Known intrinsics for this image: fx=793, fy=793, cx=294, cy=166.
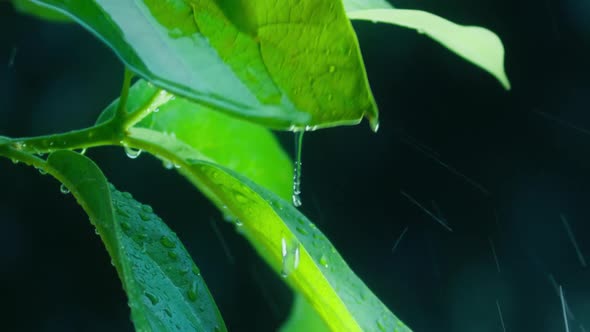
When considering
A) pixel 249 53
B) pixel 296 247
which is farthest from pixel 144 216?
pixel 249 53

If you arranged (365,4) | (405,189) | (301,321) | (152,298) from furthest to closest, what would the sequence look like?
(405,189) → (301,321) → (365,4) → (152,298)

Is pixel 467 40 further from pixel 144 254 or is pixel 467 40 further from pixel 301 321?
pixel 301 321

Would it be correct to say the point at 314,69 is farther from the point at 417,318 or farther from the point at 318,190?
the point at 417,318

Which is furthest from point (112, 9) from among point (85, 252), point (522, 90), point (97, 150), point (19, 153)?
point (522, 90)

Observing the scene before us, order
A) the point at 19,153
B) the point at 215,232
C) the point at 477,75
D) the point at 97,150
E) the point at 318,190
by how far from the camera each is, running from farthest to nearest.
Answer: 1. the point at 477,75
2. the point at 318,190
3. the point at 215,232
4. the point at 97,150
5. the point at 19,153

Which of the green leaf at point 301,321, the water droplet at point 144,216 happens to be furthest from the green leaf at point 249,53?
the green leaf at point 301,321

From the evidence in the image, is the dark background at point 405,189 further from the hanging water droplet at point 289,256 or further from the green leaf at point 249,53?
the green leaf at point 249,53
